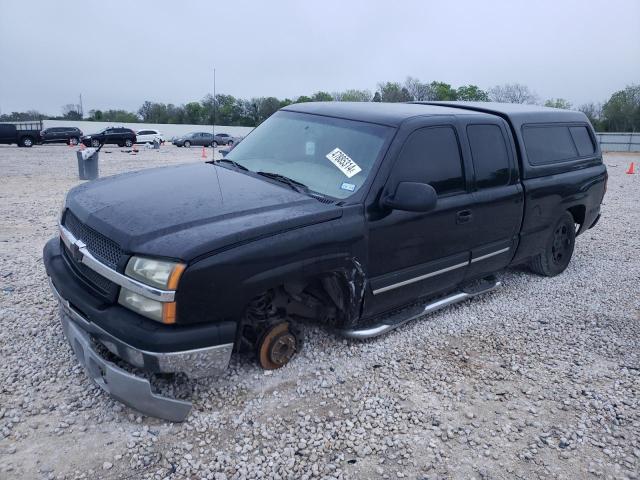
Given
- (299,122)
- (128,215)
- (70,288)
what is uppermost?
(299,122)

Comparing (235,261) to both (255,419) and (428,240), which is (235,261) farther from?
(428,240)

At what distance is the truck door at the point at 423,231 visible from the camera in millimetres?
3553

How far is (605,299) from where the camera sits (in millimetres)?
5086

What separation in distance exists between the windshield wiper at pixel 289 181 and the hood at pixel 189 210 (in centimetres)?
9

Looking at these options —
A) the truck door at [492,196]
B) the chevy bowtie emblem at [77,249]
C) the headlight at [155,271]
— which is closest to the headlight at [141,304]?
the headlight at [155,271]

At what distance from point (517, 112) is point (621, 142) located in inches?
1435

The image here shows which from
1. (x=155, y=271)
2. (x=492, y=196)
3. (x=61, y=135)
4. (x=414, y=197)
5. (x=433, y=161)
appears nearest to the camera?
(x=155, y=271)

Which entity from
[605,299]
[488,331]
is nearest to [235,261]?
[488,331]

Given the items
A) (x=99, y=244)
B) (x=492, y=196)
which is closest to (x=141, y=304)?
(x=99, y=244)

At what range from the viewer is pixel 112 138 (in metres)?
31.8

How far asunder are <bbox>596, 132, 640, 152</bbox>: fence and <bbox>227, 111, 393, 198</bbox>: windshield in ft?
120

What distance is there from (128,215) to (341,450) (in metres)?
1.84

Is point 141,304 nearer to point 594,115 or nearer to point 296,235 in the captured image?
point 296,235

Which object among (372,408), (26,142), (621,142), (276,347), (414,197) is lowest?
(372,408)
